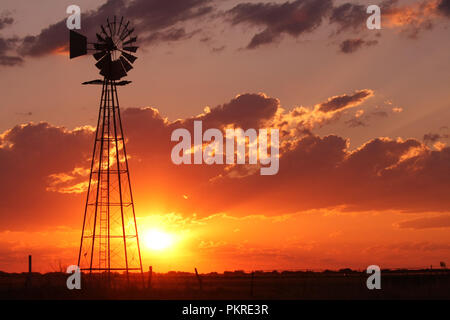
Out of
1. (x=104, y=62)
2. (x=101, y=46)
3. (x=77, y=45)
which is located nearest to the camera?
(x=77, y=45)

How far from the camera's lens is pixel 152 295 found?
53.8m

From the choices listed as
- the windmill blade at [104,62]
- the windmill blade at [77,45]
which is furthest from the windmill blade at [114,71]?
the windmill blade at [77,45]

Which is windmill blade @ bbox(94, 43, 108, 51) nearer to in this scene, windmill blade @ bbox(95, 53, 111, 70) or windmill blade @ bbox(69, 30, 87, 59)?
windmill blade @ bbox(95, 53, 111, 70)

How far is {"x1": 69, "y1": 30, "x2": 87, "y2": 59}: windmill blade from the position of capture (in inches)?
2350

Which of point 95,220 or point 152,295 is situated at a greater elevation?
point 95,220

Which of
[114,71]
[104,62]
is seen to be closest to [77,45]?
[104,62]

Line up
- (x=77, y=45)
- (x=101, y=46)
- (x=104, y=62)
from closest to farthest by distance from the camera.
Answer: (x=77, y=45)
(x=101, y=46)
(x=104, y=62)

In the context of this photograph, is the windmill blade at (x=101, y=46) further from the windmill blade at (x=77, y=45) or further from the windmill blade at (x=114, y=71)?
the windmill blade at (x=114, y=71)

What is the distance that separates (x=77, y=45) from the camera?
59.8m

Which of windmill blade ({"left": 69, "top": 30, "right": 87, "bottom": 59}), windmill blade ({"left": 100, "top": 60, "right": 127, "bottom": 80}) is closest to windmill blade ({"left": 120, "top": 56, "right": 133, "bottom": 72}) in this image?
windmill blade ({"left": 100, "top": 60, "right": 127, "bottom": 80})

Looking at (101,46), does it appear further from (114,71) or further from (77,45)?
(114,71)
